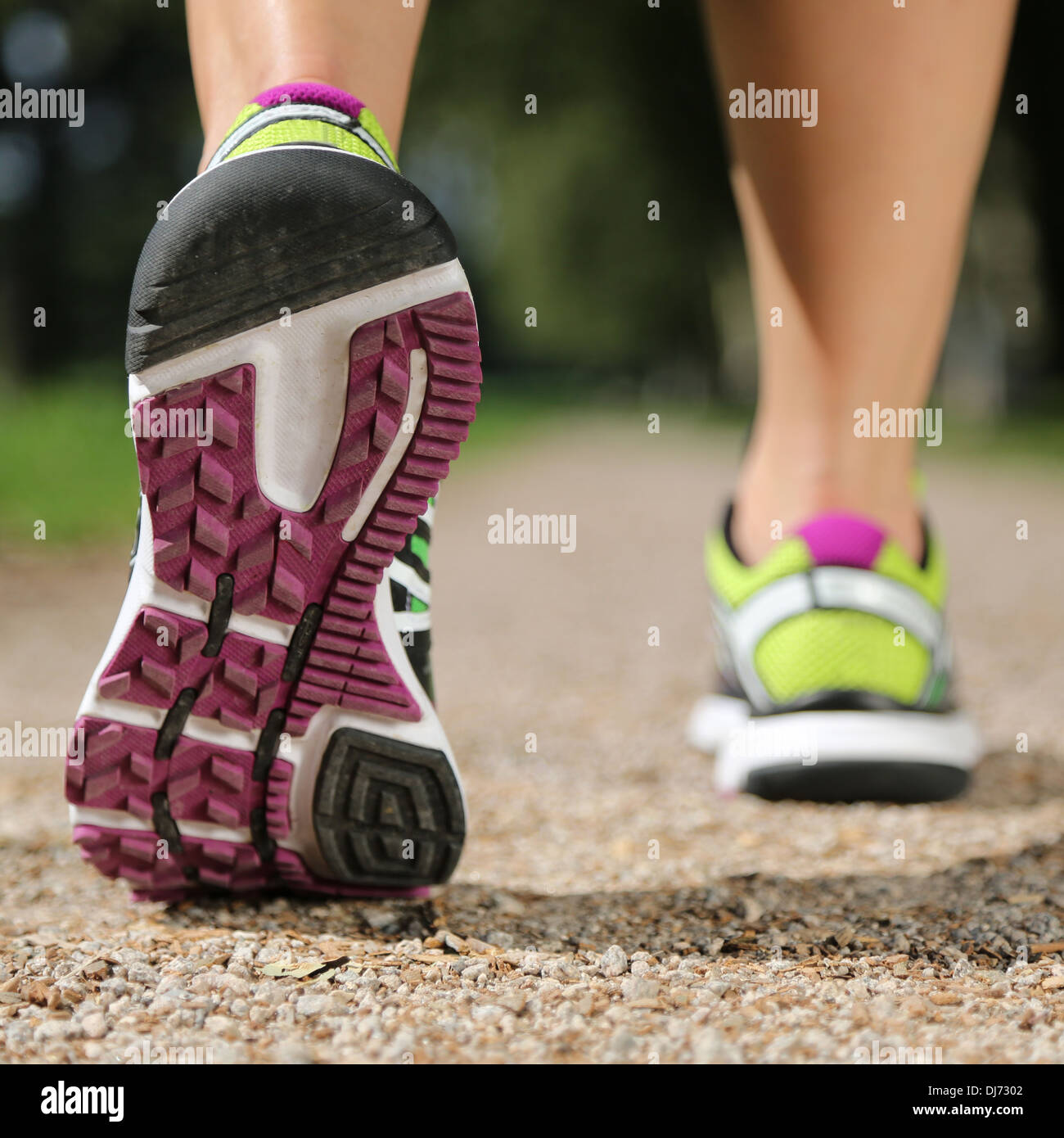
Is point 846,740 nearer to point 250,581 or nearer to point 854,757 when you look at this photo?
point 854,757

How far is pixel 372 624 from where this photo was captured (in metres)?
1.02

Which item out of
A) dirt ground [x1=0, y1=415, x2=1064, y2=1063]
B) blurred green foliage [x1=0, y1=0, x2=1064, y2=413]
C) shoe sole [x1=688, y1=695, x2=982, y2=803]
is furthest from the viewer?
blurred green foliage [x1=0, y1=0, x2=1064, y2=413]

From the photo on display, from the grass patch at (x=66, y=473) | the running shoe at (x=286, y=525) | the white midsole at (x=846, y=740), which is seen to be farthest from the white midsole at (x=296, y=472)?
the grass patch at (x=66, y=473)

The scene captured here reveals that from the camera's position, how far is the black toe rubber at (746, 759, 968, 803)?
4.62 ft

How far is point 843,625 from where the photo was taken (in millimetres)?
1451

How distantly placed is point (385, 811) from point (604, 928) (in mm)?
209

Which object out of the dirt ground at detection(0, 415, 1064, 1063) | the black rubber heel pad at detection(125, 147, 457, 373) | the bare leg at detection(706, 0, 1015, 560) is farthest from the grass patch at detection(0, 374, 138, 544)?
the black rubber heel pad at detection(125, 147, 457, 373)

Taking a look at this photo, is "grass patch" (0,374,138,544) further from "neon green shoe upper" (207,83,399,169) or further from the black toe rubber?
"neon green shoe upper" (207,83,399,169)

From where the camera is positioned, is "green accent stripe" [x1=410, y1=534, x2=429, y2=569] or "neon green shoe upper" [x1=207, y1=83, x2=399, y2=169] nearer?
"neon green shoe upper" [x1=207, y1=83, x2=399, y2=169]

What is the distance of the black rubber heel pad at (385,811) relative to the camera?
1.04 m

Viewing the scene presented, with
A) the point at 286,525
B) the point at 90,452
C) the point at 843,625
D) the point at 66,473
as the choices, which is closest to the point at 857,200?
the point at 843,625

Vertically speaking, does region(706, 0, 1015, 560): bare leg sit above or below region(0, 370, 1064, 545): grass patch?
below
